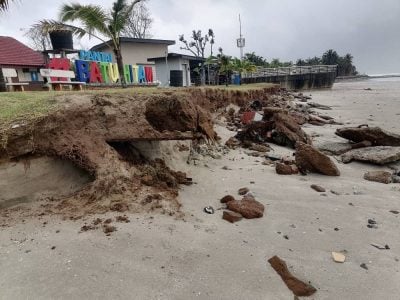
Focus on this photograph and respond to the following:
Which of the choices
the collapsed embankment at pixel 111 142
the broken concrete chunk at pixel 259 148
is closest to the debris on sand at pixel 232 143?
the broken concrete chunk at pixel 259 148

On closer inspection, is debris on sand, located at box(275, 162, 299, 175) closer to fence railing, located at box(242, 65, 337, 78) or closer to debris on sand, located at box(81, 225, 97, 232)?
debris on sand, located at box(81, 225, 97, 232)

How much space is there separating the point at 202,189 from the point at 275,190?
102cm

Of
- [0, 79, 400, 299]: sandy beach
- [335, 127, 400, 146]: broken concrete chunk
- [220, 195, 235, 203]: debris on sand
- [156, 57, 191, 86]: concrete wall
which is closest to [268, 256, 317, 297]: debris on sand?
[0, 79, 400, 299]: sandy beach

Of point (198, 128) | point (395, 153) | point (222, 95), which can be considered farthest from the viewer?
point (222, 95)

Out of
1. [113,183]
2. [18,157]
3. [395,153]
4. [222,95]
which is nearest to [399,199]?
[395,153]

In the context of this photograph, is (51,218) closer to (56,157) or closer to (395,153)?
(56,157)

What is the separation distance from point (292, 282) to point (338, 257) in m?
0.66

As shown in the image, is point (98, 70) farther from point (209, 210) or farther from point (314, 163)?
point (209, 210)

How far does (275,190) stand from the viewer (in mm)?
4949

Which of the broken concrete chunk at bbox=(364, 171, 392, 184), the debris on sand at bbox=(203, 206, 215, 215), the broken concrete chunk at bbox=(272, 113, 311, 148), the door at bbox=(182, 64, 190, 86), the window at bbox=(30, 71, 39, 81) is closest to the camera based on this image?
the debris on sand at bbox=(203, 206, 215, 215)

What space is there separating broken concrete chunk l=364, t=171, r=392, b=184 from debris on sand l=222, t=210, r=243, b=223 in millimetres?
2734

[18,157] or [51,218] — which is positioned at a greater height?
[18,157]

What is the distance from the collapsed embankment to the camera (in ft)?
13.9

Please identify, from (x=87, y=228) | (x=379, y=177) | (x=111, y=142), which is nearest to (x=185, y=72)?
(x=379, y=177)
